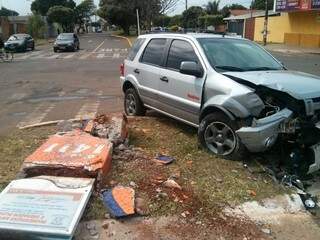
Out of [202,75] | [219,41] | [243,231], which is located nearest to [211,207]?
[243,231]

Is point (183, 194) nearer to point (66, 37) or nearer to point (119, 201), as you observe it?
point (119, 201)

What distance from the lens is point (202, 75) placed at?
6668mm

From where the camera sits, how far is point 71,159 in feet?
17.7

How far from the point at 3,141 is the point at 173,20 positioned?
90.5m

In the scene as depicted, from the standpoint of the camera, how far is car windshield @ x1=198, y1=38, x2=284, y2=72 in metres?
6.81

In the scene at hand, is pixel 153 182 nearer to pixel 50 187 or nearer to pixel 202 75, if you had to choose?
pixel 50 187

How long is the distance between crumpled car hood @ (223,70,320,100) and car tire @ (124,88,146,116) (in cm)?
269

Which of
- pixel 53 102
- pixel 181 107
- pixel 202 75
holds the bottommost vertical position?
pixel 53 102

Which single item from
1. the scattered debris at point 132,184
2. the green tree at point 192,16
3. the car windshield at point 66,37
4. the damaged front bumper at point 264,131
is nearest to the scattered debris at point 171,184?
the scattered debris at point 132,184

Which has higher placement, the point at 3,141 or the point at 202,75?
the point at 202,75

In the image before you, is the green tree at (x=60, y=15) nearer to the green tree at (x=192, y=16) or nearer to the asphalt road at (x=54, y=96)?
the green tree at (x=192, y=16)

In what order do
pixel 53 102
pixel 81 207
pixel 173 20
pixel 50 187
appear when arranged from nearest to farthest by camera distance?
1. pixel 81 207
2. pixel 50 187
3. pixel 53 102
4. pixel 173 20

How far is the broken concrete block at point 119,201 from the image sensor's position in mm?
4719

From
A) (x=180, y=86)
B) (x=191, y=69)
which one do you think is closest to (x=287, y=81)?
(x=191, y=69)
